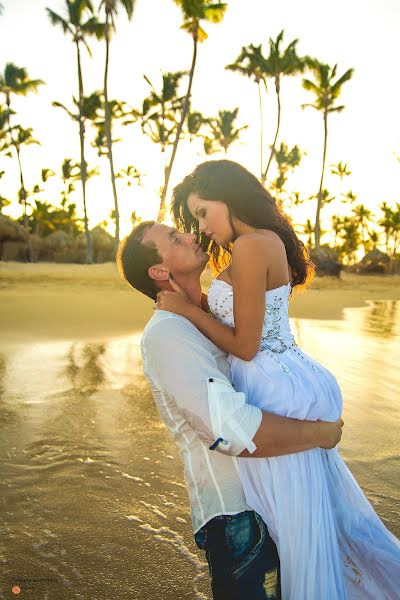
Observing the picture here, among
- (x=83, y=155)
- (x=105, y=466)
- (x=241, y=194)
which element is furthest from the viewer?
(x=83, y=155)

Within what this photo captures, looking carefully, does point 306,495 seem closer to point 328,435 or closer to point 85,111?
point 328,435

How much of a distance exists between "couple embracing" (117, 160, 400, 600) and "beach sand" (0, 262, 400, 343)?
729cm

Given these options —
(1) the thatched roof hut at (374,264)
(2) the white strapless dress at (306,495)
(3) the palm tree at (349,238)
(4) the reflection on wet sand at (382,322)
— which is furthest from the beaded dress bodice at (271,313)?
(3) the palm tree at (349,238)

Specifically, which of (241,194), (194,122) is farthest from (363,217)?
(241,194)

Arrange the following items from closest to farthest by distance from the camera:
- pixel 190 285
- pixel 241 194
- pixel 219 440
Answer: pixel 219 440 → pixel 241 194 → pixel 190 285

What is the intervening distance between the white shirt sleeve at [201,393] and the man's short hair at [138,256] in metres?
0.44

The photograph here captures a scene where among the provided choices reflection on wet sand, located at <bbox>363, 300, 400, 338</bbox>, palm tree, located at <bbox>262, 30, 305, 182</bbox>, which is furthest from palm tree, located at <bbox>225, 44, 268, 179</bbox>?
reflection on wet sand, located at <bbox>363, 300, 400, 338</bbox>

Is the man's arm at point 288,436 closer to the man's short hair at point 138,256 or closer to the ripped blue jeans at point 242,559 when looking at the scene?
the ripped blue jeans at point 242,559

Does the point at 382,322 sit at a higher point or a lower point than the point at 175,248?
lower

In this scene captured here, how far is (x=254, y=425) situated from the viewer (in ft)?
5.71

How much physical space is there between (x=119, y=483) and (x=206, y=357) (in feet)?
9.88

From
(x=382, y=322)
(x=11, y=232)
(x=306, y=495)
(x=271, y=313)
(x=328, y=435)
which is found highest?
(x=11, y=232)

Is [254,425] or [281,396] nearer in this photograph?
[254,425]

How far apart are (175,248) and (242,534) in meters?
1.08
